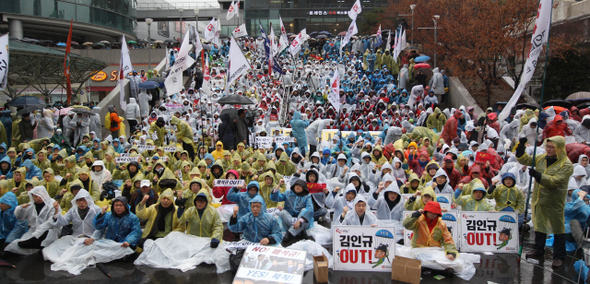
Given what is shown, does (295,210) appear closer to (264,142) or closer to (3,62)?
(264,142)

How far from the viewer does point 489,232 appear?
7398 millimetres

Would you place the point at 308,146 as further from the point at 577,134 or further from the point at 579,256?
the point at 579,256

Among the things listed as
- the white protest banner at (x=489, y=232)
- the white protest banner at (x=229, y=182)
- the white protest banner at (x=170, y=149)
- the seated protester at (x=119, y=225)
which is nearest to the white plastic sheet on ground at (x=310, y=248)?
the white protest banner at (x=229, y=182)

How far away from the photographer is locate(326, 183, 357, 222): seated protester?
8.09 metres

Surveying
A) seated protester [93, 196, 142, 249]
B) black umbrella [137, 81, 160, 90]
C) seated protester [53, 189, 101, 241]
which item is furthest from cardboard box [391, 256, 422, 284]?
black umbrella [137, 81, 160, 90]

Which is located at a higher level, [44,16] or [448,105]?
[44,16]

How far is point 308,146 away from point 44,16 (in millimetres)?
27556

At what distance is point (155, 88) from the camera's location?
20.9m

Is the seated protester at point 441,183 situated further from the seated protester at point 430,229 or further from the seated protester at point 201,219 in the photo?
the seated protester at point 201,219

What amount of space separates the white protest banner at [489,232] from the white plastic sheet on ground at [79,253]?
206 inches

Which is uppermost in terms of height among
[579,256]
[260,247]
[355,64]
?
[355,64]

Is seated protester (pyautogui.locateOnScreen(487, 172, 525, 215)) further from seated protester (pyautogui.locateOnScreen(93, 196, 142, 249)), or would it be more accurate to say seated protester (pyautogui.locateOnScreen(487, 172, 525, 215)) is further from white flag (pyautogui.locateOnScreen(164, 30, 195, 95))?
white flag (pyautogui.locateOnScreen(164, 30, 195, 95))

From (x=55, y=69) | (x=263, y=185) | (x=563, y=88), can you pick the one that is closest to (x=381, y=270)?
(x=263, y=185)

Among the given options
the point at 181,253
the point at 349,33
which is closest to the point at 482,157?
the point at 181,253
